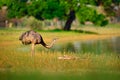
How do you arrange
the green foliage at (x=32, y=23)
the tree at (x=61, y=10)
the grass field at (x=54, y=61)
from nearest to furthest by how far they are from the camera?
the grass field at (x=54, y=61) → the green foliage at (x=32, y=23) → the tree at (x=61, y=10)

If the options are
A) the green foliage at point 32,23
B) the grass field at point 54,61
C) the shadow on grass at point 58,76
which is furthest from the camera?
the green foliage at point 32,23

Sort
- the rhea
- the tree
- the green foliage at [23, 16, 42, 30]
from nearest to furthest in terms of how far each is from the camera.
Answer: the rhea → the green foliage at [23, 16, 42, 30] → the tree

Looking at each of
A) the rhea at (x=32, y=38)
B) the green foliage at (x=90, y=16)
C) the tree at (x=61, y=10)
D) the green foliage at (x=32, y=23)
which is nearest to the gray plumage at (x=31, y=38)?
the rhea at (x=32, y=38)

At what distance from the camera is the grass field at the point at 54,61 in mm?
5504

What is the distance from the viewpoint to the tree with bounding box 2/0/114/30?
21.2ft

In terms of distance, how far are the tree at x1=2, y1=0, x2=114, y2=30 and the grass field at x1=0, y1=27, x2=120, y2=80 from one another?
0.19 meters

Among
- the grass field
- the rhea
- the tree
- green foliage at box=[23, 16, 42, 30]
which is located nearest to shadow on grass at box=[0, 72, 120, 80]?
the grass field

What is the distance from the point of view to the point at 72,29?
655 centimetres

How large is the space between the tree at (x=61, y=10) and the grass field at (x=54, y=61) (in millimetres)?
188

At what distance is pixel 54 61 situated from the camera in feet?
19.3

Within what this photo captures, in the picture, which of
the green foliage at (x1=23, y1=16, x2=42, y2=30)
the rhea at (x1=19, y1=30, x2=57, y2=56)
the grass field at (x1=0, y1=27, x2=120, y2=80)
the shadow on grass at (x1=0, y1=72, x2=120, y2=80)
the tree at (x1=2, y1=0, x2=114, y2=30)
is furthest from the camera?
the tree at (x1=2, y1=0, x2=114, y2=30)

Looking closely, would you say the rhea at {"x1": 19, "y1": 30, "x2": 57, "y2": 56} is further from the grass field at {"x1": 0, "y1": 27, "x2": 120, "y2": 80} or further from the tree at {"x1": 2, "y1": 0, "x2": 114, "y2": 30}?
the tree at {"x1": 2, "y1": 0, "x2": 114, "y2": 30}

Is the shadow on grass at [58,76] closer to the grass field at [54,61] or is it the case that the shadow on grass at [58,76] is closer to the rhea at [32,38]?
the grass field at [54,61]

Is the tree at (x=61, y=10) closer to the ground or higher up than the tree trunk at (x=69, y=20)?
higher up
